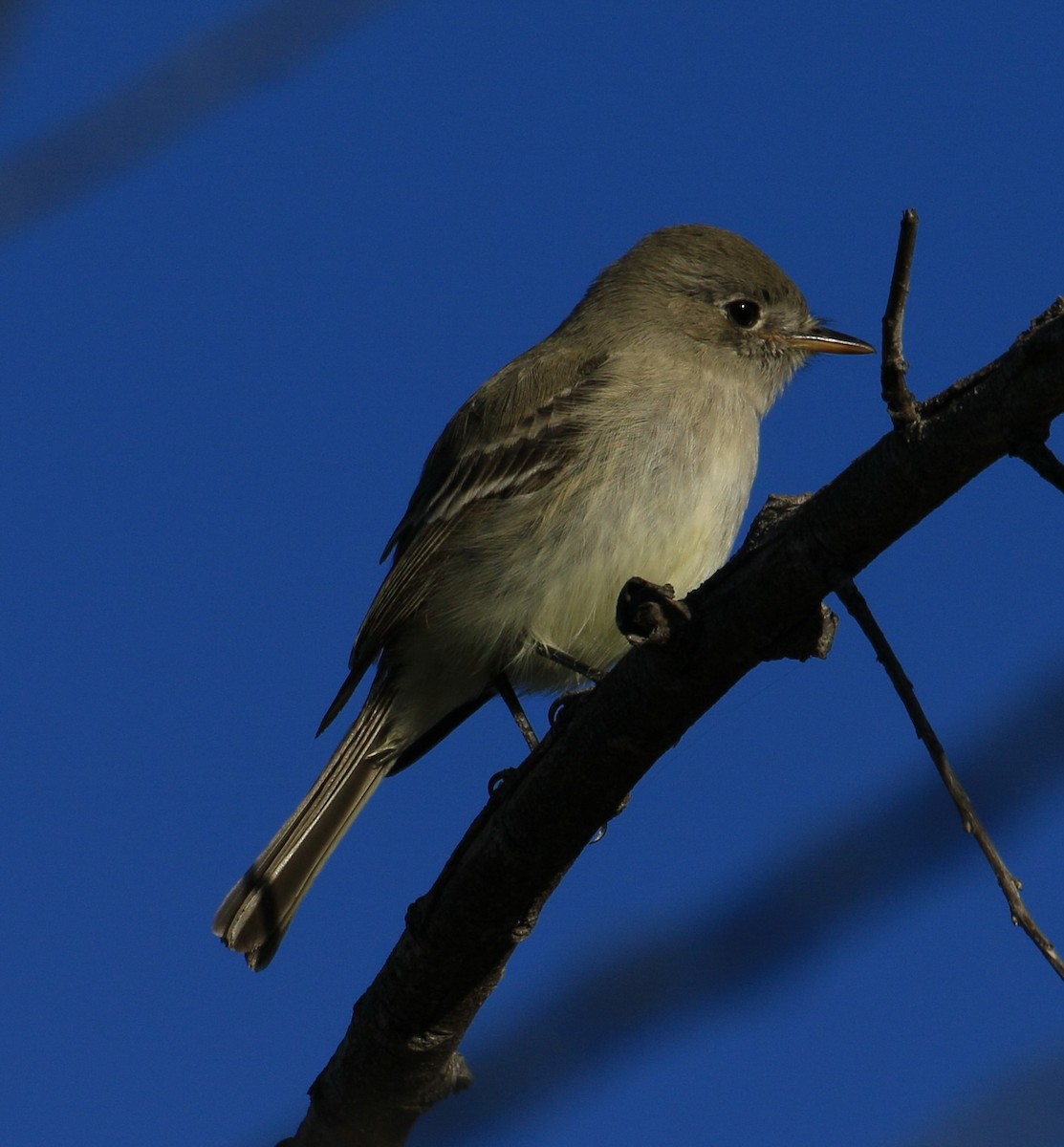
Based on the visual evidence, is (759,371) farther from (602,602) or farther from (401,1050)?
(401,1050)

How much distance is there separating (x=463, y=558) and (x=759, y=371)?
1824 millimetres

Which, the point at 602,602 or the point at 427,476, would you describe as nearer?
the point at 602,602

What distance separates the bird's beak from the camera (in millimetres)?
7098

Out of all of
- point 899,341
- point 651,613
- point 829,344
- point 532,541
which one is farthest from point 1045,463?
point 829,344

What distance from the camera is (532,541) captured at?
589 centimetres

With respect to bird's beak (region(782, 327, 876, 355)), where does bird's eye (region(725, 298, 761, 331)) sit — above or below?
above

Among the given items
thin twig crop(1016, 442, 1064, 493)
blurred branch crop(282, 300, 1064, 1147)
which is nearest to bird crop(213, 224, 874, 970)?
blurred branch crop(282, 300, 1064, 1147)

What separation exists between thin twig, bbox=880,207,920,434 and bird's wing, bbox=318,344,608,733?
335 centimetres

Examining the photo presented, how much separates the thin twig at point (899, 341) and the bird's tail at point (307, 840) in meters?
3.57

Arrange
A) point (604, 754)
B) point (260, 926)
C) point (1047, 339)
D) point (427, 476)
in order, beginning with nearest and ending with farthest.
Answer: point (1047, 339) < point (604, 754) < point (260, 926) < point (427, 476)

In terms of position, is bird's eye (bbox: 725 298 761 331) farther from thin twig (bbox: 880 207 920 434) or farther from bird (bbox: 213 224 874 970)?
thin twig (bbox: 880 207 920 434)

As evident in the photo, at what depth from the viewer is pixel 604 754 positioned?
11.1ft

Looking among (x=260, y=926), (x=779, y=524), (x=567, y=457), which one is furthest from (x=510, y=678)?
(x=779, y=524)

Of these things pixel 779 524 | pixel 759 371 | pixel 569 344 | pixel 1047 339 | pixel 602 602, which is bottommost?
pixel 1047 339
